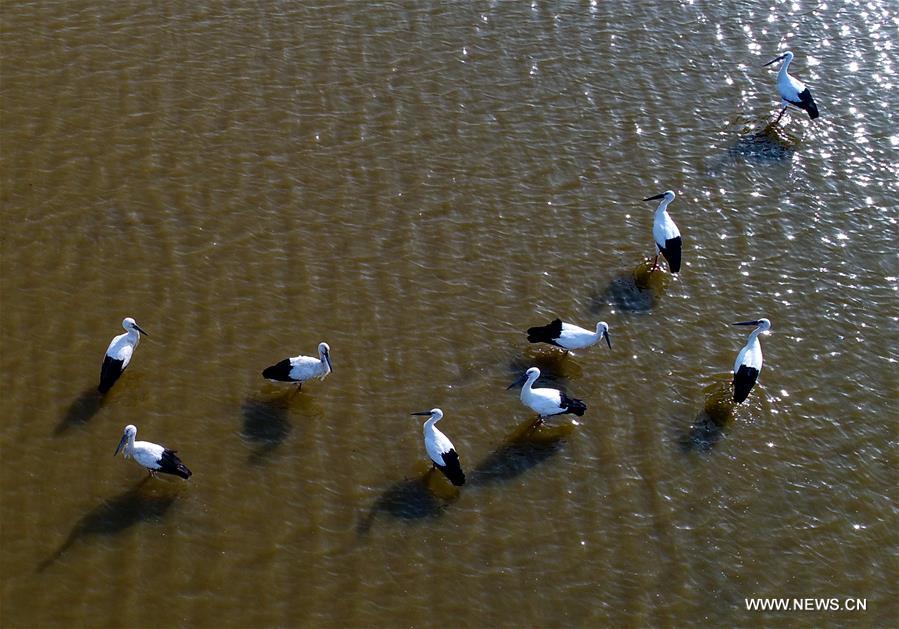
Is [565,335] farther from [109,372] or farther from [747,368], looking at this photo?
[109,372]

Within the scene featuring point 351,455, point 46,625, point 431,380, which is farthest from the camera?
point 431,380

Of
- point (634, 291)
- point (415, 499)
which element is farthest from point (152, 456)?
point (634, 291)

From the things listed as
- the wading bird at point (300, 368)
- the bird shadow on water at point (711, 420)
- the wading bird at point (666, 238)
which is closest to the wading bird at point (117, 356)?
the wading bird at point (300, 368)

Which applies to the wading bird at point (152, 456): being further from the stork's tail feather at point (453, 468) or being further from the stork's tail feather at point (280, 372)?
the stork's tail feather at point (453, 468)

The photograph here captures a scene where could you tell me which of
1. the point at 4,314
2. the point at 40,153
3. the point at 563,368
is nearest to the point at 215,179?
the point at 40,153

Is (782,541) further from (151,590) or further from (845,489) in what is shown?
(151,590)

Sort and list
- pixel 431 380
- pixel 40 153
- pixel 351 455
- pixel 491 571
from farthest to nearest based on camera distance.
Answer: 1. pixel 40 153
2. pixel 431 380
3. pixel 351 455
4. pixel 491 571

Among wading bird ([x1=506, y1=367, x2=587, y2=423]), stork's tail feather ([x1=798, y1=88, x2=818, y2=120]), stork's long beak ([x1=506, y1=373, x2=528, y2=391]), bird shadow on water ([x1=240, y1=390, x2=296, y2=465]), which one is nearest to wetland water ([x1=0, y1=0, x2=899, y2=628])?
bird shadow on water ([x1=240, y1=390, x2=296, y2=465])
